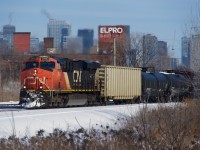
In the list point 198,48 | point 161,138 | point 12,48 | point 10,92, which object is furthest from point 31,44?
point 161,138

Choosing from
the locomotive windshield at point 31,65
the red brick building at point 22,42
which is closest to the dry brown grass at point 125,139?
the locomotive windshield at point 31,65

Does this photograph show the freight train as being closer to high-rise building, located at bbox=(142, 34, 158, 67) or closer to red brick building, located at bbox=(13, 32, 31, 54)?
high-rise building, located at bbox=(142, 34, 158, 67)

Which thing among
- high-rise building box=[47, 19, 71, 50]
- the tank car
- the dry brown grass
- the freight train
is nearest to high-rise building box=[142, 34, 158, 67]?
the freight train

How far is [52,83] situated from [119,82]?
25.3 ft

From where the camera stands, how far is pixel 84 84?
32.0 m

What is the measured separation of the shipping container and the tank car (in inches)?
74.1

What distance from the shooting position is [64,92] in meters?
29.5

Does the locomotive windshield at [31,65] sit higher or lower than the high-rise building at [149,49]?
lower

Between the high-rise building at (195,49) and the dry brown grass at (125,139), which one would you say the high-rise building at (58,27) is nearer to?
the dry brown grass at (125,139)

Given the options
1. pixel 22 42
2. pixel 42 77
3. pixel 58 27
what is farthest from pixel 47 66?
pixel 22 42

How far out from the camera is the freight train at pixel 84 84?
2848 cm

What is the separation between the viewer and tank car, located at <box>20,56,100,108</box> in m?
27.7

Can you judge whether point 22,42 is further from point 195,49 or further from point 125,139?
point 125,139

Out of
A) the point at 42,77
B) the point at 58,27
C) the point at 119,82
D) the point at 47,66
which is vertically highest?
the point at 58,27
